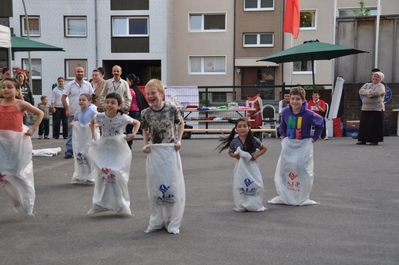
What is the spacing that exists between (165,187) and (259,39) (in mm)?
31381

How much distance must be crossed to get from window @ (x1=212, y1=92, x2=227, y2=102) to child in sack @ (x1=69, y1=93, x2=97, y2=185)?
12419mm

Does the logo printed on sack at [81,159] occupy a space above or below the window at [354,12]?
below

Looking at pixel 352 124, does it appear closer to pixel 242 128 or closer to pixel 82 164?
pixel 82 164

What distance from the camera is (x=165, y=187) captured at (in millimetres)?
5391

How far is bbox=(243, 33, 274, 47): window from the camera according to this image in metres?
35.5

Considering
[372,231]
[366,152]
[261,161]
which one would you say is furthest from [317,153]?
[372,231]

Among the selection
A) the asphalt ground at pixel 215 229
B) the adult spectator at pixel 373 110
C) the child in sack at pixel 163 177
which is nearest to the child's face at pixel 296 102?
the asphalt ground at pixel 215 229

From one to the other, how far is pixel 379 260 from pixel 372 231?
3.26 feet

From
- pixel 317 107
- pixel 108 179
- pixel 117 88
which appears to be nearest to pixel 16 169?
pixel 108 179

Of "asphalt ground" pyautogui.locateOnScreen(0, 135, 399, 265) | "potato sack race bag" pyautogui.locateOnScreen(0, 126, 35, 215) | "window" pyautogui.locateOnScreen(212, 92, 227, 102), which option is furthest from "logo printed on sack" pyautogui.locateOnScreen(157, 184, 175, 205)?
"window" pyautogui.locateOnScreen(212, 92, 227, 102)

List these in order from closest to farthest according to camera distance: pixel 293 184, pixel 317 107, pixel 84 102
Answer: pixel 293 184
pixel 84 102
pixel 317 107

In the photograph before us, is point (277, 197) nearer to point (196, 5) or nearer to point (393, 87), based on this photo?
point (393, 87)

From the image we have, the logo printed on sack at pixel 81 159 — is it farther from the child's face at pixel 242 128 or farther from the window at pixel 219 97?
the window at pixel 219 97

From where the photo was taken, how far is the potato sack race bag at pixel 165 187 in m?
5.40
